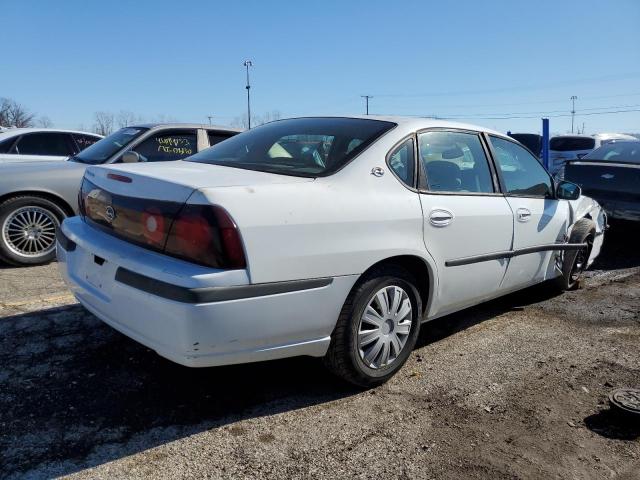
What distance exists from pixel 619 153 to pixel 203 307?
758 cm

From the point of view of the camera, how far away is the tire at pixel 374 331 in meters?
2.93

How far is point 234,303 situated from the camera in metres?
2.45

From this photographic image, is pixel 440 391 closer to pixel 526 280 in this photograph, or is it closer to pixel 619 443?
pixel 619 443

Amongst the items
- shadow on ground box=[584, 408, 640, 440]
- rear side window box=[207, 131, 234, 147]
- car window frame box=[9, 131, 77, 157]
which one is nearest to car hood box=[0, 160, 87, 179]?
rear side window box=[207, 131, 234, 147]

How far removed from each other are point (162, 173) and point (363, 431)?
165cm

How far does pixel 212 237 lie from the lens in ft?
7.98

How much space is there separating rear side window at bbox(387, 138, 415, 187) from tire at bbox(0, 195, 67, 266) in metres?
3.80

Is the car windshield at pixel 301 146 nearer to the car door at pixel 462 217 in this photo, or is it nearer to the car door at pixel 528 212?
the car door at pixel 462 217

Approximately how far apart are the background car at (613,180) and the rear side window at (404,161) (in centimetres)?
464

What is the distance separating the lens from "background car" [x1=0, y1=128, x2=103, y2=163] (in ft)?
25.8

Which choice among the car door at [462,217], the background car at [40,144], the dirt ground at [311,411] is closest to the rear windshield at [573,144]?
the background car at [40,144]

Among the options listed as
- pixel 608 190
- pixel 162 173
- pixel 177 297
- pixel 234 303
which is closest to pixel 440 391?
pixel 234 303

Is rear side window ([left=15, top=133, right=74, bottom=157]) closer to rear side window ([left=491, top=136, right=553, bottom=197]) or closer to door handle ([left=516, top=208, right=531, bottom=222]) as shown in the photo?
rear side window ([left=491, top=136, right=553, bottom=197])

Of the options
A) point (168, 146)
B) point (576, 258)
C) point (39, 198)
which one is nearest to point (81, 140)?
point (168, 146)
